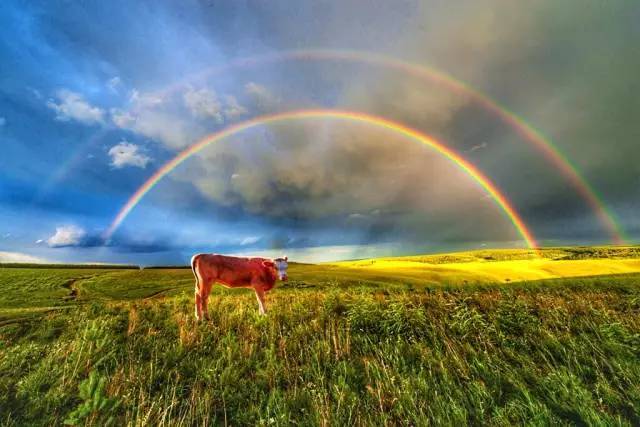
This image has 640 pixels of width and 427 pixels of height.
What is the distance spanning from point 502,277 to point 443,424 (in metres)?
51.4

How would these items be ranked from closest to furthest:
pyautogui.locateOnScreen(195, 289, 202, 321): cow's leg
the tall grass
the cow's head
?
1. the tall grass
2. pyautogui.locateOnScreen(195, 289, 202, 321): cow's leg
3. the cow's head

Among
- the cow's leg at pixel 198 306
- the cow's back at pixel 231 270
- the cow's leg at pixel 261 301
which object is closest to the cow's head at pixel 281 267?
the cow's back at pixel 231 270

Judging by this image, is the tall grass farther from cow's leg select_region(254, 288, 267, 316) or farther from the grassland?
cow's leg select_region(254, 288, 267, 316)

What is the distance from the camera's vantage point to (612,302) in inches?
449

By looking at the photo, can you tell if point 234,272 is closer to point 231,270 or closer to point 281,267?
point 231,270

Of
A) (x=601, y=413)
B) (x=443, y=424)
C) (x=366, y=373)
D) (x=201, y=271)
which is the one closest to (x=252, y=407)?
A: (x=366, y=373)

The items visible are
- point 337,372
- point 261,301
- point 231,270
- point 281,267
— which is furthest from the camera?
point 281,267

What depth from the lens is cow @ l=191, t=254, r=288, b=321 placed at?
10.3m

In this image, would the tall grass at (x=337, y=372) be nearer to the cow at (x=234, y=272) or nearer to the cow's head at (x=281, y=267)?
the cow at (x=234, y=272)

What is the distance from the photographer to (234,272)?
11.3 m

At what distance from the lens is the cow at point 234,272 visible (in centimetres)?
1034

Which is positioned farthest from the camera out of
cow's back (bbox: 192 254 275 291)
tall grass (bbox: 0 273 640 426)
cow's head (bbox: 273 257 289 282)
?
cow's head (bbox: 273 257 289 282)

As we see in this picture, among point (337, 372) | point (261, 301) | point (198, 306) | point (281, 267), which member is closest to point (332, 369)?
point (337, 372)

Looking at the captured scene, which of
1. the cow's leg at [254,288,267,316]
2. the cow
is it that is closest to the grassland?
the cow's leg at [254,288,267,316]
